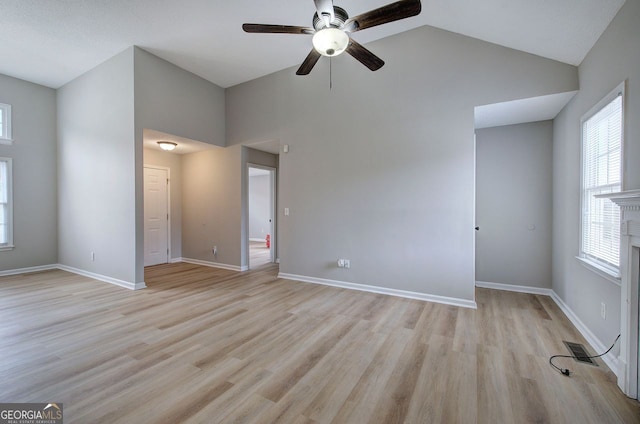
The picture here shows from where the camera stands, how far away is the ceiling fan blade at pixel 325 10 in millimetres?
2088

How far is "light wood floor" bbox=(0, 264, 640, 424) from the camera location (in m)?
1.68

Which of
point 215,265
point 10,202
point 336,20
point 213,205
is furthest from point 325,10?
point 10,202

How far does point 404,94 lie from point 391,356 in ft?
10.9

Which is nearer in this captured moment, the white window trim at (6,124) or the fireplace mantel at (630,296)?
the fireplace mantel at (630,296)

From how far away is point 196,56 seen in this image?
4438mm

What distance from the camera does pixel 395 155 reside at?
3896 mm

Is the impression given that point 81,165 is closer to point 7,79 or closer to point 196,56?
point 7,79

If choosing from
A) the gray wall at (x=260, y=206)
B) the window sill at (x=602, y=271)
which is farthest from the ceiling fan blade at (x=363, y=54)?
the gray wall at (x=260, y=206)

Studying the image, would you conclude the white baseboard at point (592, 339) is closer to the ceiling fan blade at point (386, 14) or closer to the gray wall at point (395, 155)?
the gray wall at point (395, 155)

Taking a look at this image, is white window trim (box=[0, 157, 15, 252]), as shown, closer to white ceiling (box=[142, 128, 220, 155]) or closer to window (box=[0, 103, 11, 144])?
window (box=[0, 103, 11, 144])

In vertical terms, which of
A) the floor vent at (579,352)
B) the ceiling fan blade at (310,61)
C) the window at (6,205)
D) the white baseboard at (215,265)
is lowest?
the floor vent at (579,352)

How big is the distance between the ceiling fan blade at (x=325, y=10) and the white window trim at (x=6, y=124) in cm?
636

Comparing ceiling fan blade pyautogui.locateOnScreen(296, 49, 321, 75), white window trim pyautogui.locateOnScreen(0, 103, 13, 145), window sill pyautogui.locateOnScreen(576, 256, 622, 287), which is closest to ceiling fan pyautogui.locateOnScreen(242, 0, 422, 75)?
ceiling fan blade pyautogui.locateOnScreen(296, 49, 321, 75)

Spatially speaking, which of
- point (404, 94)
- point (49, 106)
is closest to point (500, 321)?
point (404, 94)
